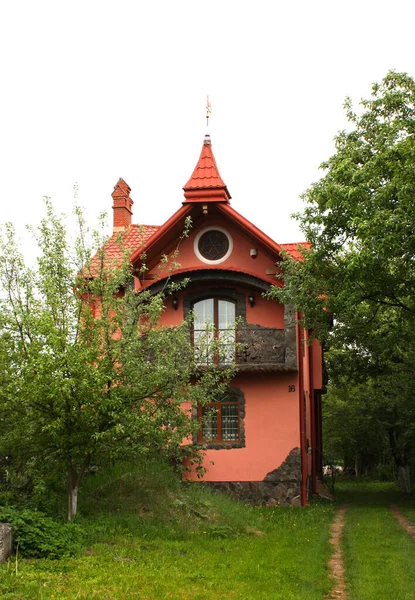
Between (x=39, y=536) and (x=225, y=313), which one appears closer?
(x=39, y=536)

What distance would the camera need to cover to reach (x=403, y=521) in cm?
1866

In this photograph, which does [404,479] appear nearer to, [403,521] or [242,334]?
[403,521]

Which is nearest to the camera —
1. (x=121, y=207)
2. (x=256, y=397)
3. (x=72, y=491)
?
(x=72, y=491)

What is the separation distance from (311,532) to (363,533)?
50.9 inches

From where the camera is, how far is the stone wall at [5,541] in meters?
10.9

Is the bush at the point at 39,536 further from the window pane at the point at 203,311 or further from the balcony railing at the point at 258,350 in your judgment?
the window pane at the point at 203,311

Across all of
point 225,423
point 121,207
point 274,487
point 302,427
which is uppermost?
point 121,207

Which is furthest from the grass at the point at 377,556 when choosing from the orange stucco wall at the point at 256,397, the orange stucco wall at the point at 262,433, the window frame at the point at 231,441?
the window frame at the point at 231,441

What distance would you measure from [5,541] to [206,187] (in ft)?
41.0

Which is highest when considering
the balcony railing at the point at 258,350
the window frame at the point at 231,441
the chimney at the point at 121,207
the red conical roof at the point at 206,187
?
the chimney at the point at 121,207

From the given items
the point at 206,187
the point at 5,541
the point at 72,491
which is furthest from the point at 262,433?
the point at 5,541

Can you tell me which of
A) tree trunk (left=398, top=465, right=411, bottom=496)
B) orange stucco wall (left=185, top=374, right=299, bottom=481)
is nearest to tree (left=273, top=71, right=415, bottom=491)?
orange stucco wall (left=185, top=374, right=299, bottom=481)

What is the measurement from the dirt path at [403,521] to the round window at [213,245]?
8969 mm

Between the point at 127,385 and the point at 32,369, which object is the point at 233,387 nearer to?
the point at 127,385
